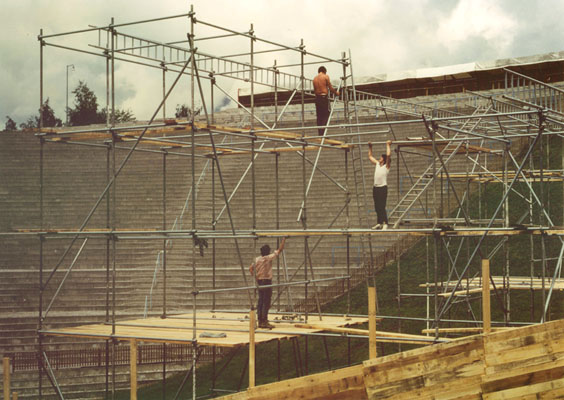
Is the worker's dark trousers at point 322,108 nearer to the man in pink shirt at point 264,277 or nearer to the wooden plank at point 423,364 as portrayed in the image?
the man in pink shirt at point 264,277

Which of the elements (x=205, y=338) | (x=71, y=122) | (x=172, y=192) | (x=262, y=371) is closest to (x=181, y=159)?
(x=172, y=192)

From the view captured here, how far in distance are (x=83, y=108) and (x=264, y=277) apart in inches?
1830

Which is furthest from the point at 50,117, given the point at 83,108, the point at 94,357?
the point at 94,357

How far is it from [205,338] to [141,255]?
13.5 metres

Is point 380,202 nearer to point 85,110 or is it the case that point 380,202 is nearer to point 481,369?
point 481,369

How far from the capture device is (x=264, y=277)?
1636 centimetres

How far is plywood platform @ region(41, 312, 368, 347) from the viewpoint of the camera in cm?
1475

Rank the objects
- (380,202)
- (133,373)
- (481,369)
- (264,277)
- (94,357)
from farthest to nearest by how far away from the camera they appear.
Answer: (94,357) → (380,202) → (264,277) → (133,373) → (481,369)

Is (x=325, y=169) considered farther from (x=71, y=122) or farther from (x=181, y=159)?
(x=71, y=122)

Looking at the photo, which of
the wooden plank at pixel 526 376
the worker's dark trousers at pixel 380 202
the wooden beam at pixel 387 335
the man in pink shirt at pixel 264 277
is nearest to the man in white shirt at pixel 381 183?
the worker's dark trousers at pixel 380 202

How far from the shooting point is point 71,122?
196 feet

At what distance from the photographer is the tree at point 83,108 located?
59.6 m

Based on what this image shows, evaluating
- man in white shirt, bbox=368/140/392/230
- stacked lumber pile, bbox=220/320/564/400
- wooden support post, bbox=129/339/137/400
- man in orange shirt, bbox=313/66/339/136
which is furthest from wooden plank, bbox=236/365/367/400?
man in orange shirt, bbox=313/66/339/136

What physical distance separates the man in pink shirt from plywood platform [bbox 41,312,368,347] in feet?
1.11
